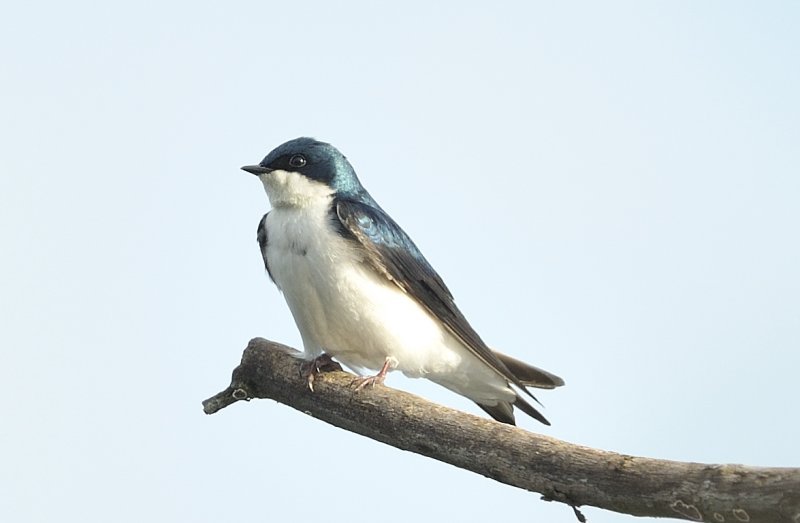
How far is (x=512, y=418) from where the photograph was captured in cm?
712

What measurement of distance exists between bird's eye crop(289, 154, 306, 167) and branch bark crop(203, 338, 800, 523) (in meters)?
1.09

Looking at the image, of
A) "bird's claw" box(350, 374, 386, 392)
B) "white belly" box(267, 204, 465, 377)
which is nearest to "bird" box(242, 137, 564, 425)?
"white belly" box(267, 204, 465, 377)

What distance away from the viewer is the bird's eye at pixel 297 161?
6.85 m

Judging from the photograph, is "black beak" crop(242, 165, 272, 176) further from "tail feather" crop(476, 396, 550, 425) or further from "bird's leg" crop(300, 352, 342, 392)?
"tail feather" crop(476, 396, 550, 425)

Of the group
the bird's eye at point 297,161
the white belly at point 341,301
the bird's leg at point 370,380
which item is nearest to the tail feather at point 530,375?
the white belly at point 341,301

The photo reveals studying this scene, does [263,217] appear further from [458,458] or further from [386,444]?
[458,458]

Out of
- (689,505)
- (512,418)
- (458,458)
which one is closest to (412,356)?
(512,418)

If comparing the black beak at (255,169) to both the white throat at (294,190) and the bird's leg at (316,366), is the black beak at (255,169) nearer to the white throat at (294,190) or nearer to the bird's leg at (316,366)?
the white throat at (294,190)

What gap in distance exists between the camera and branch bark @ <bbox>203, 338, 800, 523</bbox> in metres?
3.96

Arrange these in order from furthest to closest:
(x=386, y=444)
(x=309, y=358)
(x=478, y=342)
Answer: (x=478, y=342), (x=309, y=358), (x=386, y=444)

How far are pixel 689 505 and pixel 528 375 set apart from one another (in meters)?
2.80

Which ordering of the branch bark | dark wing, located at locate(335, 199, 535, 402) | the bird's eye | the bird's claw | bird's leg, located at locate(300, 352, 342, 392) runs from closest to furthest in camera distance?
1. the branch bark
2. the bird's claw
3. bird's leg, located at locate(300, 352, 342, 392)
4. dark wing, located at locate(335, 199, 535, 402)
5. the bird's eye

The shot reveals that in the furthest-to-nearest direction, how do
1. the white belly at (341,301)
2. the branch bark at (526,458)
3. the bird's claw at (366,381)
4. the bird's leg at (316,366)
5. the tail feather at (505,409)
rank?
the tail feather at (505,409), the white belly at (341,301), the bird's leg at (316,366), the bird's claw at (366,381), the branch bark at (526,458)

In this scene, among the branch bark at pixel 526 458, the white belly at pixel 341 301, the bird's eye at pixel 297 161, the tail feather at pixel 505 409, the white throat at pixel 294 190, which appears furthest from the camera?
the tail feather at pixel 505 409
